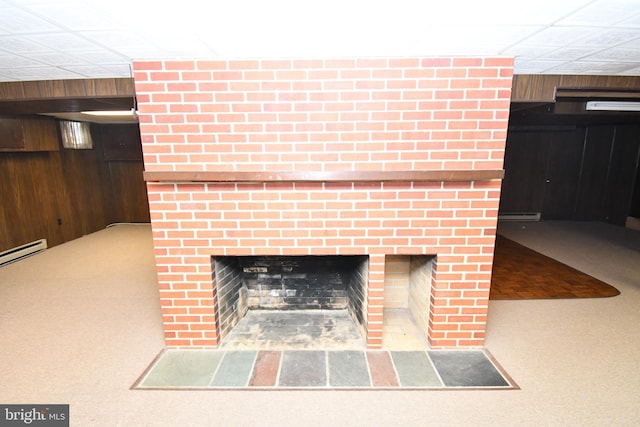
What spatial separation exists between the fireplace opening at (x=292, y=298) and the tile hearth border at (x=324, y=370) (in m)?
0.26

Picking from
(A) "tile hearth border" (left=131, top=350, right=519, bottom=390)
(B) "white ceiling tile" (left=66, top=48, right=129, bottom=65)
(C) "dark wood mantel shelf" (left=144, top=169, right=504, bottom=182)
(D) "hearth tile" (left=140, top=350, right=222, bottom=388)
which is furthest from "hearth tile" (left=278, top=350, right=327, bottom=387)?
(B) "white ceiling tile" (left=66, top=48, right=129, bottom=65)

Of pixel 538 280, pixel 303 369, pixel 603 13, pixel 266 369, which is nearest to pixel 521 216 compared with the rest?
pixel 538 280

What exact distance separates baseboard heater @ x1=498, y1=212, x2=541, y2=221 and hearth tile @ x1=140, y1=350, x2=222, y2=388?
23.2 ft

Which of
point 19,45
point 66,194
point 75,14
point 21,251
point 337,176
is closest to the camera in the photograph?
point 75,14

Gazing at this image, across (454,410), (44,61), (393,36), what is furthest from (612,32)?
(44,61)

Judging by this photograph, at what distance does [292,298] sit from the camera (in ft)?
10.4

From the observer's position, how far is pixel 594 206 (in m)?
7.15

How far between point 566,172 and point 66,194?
397 inches

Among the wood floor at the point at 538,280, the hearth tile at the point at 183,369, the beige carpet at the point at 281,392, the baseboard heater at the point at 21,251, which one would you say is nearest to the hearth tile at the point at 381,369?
the beige carpet at the point at 281,392

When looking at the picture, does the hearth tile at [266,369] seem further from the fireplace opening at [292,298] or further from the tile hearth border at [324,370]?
the fireplace opening at [292,298]

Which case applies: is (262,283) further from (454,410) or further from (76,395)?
(454,410)

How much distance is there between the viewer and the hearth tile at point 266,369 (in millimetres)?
2160

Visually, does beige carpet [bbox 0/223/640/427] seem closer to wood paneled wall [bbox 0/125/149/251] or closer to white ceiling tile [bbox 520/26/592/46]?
wood paneled wall [bbox 0/125/149/251]

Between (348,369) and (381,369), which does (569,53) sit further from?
(348,369)
